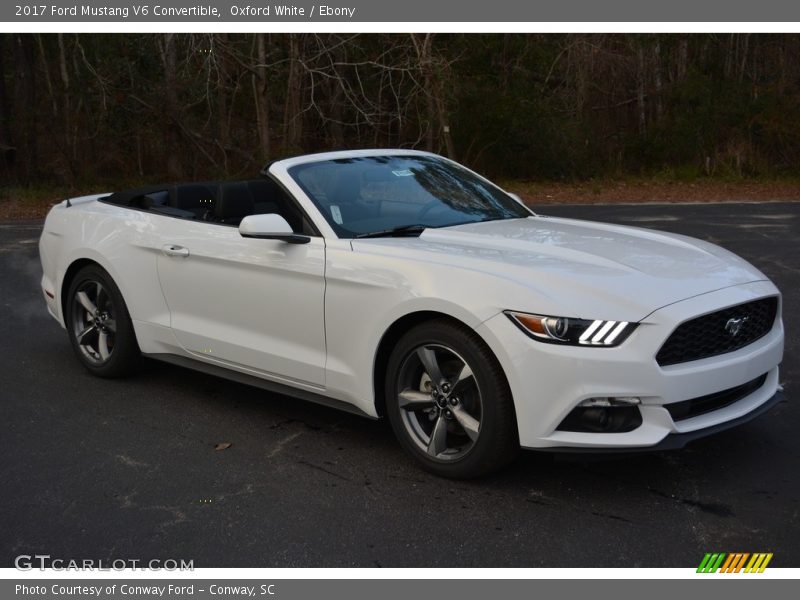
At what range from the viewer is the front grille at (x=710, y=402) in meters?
4.22

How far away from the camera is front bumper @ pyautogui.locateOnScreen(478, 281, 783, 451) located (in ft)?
13.5

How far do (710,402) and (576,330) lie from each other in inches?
30.3

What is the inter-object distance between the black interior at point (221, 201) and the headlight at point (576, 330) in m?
1.54

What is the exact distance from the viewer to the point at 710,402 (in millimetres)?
4398

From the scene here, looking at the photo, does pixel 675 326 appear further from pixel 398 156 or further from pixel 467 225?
pixel 398 156

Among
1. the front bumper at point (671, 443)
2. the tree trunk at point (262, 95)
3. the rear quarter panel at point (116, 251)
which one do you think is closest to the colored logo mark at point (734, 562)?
the front bumper at point (671, 443)

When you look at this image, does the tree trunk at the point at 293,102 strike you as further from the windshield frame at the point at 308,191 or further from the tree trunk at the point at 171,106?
the windshield frame at the point at 308,191

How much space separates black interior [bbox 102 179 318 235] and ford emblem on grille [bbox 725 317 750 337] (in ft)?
7.10

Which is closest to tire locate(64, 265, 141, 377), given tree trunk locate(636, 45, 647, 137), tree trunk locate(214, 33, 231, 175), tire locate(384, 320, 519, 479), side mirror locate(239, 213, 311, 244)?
side mirror locate(239, 213, 311, 244)

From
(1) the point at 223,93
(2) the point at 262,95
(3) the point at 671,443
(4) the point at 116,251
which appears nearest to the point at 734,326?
(3) the point at 671,443

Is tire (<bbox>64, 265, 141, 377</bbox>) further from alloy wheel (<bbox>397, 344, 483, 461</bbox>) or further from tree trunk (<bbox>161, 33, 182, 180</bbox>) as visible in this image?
tree trunk (<bbox>161, 33, 182, 180</bbox>)

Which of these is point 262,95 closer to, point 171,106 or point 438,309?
Result: point 171,106

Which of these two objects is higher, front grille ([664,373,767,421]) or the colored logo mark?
front grille ([664,373,767,421])

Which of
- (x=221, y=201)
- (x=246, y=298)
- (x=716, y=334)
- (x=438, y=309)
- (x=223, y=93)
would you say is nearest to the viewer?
(x=716, y=334)
